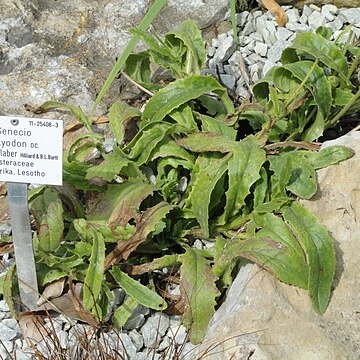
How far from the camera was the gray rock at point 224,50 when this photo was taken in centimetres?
327

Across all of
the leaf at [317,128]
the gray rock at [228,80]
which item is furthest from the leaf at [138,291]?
the gray rock at [228,80]

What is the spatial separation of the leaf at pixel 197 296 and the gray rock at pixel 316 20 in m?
1.43

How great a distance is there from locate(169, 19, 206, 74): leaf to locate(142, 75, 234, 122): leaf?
5.6 inches

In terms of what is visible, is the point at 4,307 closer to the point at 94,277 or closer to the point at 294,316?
the point at 94,277

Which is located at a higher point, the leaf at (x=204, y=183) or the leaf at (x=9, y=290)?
A: the leaf at (x=204, y=183)

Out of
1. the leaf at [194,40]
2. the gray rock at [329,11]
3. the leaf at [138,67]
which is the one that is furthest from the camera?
the gray rock at [329,11]

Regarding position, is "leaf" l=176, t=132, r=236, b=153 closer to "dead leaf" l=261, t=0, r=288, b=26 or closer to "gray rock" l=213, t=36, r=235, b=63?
"gray rock" l=213, t=36, r=235, b=63

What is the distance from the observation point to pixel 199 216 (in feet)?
8.30

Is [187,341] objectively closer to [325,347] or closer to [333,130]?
[325,347]

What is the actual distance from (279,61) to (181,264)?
110 cm

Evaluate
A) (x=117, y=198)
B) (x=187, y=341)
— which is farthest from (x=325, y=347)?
(x=117, y=198)

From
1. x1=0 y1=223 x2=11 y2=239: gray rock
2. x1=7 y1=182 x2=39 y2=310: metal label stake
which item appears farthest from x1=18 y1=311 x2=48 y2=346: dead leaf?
x1=0 y1=223 x2=11 y2=239: gray rock

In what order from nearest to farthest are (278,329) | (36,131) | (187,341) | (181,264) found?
(36,131) → (278,329) → (187,341) → (181,264)

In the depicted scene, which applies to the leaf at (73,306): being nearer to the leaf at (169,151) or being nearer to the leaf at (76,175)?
the leaf at (76,175)
